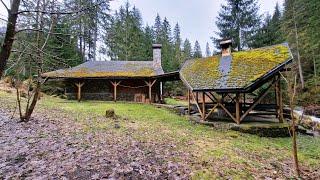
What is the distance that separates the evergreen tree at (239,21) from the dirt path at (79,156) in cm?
2293

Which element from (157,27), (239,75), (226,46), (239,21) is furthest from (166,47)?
(239,75)

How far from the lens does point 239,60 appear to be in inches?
518

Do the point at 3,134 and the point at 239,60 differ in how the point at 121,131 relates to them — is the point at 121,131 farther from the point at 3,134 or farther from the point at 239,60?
the point at 239,60

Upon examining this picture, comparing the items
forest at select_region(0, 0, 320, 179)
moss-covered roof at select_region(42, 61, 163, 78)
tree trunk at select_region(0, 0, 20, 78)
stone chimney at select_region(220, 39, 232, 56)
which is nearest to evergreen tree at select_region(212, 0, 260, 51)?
moss-covered roof at select_region(42, 61, 163, 78)

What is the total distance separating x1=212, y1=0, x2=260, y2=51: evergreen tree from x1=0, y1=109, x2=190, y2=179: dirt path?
903 inches

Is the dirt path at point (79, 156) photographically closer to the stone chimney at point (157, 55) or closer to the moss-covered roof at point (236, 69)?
the moss-covered roof at point (236, 69)

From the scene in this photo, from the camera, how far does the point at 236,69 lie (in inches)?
484

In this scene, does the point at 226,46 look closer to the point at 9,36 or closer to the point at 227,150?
the point at 227,150

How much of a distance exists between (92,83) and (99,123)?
12.2 meters

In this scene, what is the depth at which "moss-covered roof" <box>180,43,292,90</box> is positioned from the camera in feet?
36.3

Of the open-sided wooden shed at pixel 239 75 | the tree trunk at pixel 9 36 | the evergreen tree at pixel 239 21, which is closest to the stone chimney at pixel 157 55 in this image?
the open-sided wooden shed at pixel 239 75

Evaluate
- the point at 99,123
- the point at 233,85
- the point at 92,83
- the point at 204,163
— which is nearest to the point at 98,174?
the point at 204,163

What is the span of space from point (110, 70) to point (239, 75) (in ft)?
42.6

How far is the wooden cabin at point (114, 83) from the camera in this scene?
20391 mm
